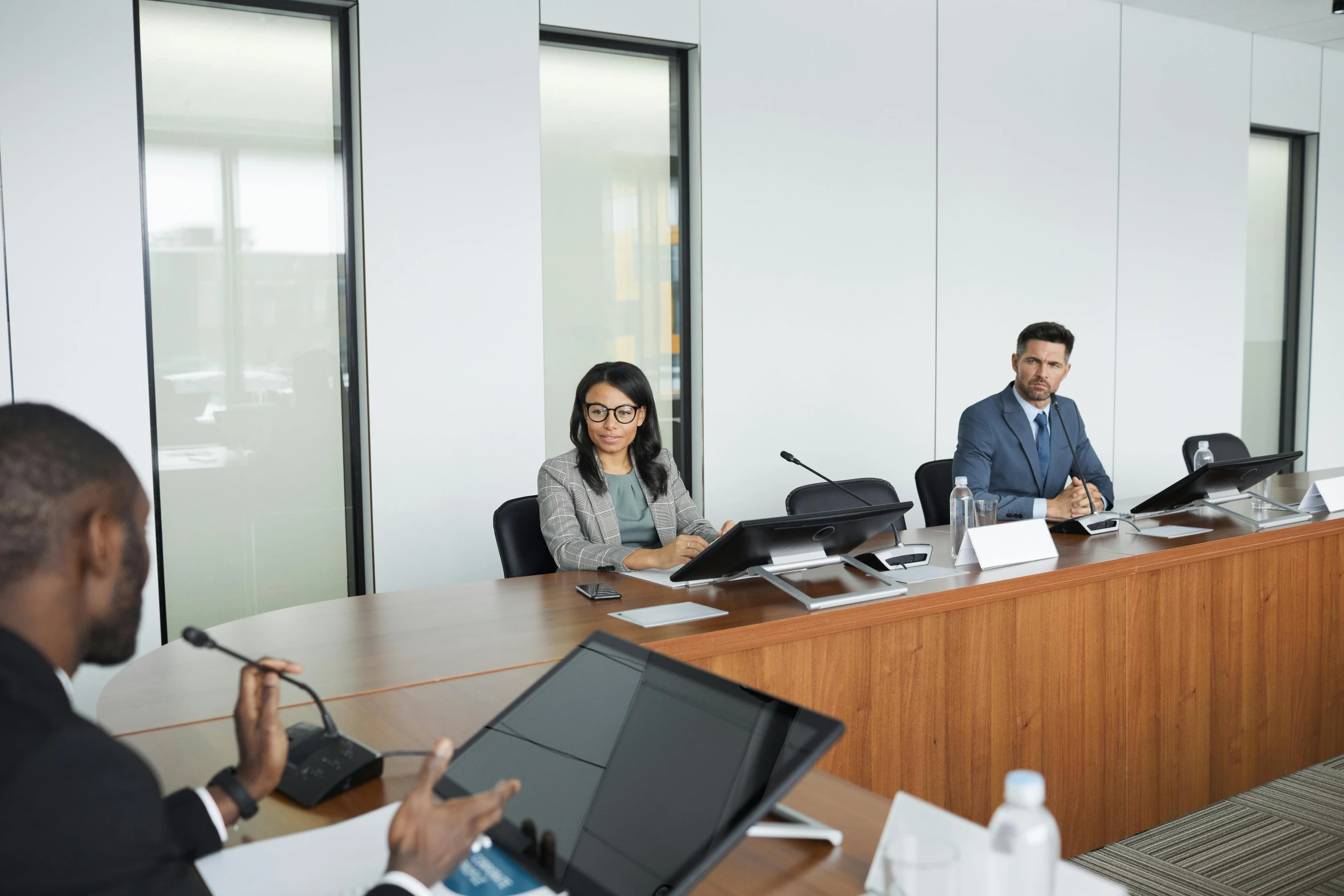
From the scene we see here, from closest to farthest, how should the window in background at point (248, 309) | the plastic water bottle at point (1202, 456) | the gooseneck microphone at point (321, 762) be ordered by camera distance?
the gooseneck microphone at point (321, 762) < the window in background at point (248, 309) < the plastic water bottle at point (1202, 456)

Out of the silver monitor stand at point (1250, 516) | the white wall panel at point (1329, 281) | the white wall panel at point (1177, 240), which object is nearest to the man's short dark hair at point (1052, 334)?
the silver monitor stand at point (1250, 516)

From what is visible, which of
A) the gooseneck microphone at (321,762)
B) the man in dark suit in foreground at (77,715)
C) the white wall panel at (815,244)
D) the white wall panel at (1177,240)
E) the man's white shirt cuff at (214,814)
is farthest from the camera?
the white wall panel at (1177,240)

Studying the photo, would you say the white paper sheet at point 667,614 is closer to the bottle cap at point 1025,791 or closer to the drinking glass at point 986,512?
the drinking glass at point 986,512

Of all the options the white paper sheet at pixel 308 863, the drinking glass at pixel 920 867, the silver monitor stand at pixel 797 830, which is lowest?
the white paper sheet at pixel 308 863

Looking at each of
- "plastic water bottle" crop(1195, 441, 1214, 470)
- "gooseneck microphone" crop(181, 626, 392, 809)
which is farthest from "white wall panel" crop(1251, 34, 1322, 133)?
"gooseneck microphone" crop(181, 626, 392, 809)

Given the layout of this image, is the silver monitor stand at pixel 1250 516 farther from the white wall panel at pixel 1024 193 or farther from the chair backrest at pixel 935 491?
the white wall panel at pixel 1024 193

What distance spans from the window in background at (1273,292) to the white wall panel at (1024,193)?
4.78 feet

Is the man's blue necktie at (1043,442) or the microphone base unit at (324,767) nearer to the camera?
the microphone base unit at (324,767)

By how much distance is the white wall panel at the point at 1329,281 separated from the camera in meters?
6.55

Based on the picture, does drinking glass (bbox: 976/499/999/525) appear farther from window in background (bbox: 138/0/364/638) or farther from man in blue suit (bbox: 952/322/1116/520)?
window in background (bbox: 138/0/364/638)

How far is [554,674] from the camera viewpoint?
1.31 meters

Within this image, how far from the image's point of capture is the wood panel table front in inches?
74.6

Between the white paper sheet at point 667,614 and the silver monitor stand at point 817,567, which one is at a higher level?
the silver monitor stand at point 817,567

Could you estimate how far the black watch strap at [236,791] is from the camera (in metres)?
1.17
